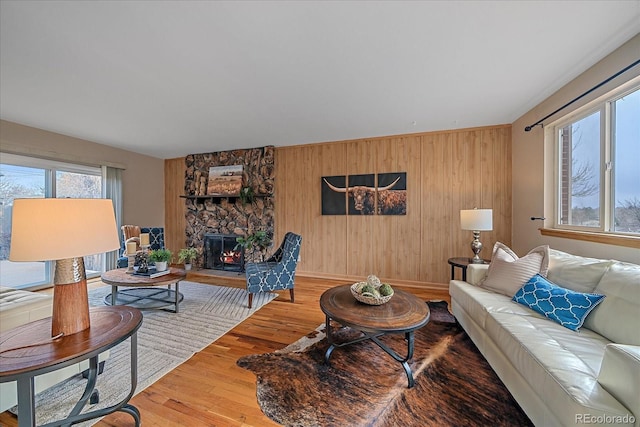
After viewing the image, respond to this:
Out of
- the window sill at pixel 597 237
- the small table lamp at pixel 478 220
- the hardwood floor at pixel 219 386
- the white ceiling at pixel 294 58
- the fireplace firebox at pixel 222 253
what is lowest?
the hardwood floor at pixel 219 386

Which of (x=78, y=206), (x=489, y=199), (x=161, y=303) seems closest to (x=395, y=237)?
(x=489, y=199)

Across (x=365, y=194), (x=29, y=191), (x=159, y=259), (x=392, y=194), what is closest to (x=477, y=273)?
(x=392, y=194)

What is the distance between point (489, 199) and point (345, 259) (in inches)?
98.2

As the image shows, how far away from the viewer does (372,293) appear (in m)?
1.95

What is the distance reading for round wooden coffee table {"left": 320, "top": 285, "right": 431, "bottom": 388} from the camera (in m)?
1.62

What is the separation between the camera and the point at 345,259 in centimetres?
439

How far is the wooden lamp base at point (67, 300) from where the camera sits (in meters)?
1.12

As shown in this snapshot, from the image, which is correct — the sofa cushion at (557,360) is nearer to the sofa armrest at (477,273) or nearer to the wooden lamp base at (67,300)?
the sofa armrest at (477,273)

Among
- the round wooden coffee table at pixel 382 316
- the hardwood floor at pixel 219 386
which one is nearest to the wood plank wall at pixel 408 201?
the hardwood floor at pixel 219 386

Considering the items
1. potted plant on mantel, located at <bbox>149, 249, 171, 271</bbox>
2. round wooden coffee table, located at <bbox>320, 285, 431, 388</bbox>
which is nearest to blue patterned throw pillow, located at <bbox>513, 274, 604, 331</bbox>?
round wooden coffee table, located at <bbox>320, 285, 431, 388</bbox>

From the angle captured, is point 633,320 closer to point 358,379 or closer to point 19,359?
point 358,379

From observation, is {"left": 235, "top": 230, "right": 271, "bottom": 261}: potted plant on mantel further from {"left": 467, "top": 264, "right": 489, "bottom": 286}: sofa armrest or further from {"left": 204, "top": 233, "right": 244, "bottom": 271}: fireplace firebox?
{"left": 467, "top": 264, "right": 489, "bottom": 286}: sofa armrest

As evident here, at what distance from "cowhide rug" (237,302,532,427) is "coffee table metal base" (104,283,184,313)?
68.1 inches

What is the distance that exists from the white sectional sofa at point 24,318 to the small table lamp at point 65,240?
61cm
